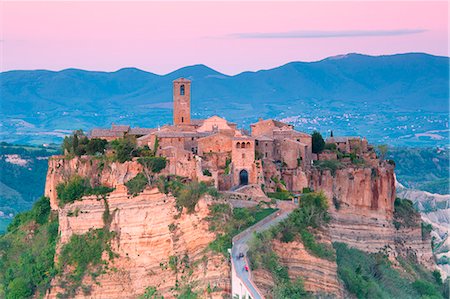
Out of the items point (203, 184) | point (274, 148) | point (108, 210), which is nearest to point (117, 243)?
point (108, 210)

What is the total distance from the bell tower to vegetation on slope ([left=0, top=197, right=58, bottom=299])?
1052 centimetres

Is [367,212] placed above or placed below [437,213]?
above

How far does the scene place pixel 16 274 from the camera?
167 ft

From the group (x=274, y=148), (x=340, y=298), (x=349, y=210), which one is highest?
(x=274, y=148)

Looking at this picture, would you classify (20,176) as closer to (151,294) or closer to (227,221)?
(151,294)

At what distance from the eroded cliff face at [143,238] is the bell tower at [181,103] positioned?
1269cm

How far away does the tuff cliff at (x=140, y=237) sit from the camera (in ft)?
146

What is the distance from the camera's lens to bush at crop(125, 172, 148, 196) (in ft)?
155

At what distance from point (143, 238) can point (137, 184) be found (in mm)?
2649

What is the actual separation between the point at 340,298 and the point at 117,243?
1059 cm

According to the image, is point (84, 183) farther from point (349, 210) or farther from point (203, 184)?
point (349, 210)

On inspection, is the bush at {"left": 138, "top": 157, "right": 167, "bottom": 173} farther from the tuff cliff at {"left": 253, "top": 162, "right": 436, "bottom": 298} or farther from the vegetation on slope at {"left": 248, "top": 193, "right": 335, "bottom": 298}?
the tuff cliff at {"left": 253, "top": 162, "right": 436, "bottom": 298}

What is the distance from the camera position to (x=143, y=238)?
153ft

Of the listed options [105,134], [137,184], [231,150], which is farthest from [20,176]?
[137,184]
